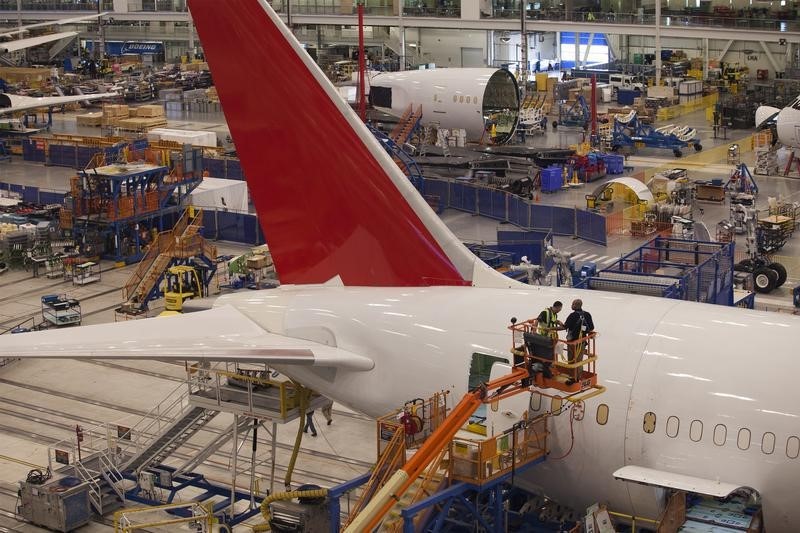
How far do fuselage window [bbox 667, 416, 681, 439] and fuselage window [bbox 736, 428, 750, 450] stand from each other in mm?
1049

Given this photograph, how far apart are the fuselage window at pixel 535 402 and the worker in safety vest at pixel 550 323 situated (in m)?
2.08

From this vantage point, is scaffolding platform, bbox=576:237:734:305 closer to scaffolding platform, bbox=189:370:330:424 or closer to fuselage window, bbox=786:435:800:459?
scaffolding platform, bbox=189:370:330:424

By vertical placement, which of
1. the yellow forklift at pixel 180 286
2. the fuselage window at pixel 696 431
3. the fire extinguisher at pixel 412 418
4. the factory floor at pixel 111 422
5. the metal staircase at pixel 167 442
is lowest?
the factory floor at pixel 111 422

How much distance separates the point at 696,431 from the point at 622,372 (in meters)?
1.71

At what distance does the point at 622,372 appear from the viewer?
22125 millimetres

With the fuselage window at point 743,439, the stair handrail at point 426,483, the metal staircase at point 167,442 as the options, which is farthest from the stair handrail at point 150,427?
the fuselage window at point 743,439

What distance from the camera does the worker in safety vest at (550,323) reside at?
68.8 feet

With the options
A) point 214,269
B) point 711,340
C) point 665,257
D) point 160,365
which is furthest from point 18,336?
point 214,269

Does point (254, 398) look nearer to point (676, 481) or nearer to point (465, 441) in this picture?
point (465, 441)

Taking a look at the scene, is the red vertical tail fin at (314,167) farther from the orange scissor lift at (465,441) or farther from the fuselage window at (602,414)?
the fuselage window at (602,414)

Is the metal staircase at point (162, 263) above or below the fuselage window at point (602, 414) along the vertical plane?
below

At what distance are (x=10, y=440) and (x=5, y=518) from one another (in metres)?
5.08

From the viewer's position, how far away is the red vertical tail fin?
81.9 ft

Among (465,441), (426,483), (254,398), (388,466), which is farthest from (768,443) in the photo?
(254,398)
